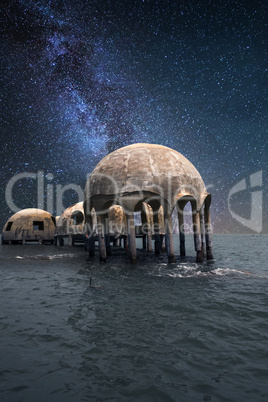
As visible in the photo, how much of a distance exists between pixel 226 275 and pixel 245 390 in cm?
1079

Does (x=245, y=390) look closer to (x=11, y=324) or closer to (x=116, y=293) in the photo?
(x=11, y=324)

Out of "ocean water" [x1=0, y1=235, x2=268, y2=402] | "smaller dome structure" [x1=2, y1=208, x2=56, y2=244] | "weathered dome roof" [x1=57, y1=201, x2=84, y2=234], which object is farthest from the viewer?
"smaller dome structure" [x1=2, y1=208, x2=56, y2=244]

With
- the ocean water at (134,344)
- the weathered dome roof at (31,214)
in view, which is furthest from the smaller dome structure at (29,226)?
the ocean water at (134,344)

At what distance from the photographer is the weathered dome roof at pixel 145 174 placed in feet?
55.0

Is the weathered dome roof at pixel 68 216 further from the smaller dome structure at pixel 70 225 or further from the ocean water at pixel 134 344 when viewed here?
the ocean water at pixel 134 344

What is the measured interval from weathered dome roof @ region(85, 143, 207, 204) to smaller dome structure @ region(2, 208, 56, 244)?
85.6 ft

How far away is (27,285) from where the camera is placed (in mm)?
11789

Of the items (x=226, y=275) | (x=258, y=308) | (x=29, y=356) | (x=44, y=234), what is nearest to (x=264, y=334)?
(x=258, y=308)

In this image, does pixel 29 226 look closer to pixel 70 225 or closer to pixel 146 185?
pixel 70 225

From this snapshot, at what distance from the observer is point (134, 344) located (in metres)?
5.50

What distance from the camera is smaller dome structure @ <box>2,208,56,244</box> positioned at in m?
41.2

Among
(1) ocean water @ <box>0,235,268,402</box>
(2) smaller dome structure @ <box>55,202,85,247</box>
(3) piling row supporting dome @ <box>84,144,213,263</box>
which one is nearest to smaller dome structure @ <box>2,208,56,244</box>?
(2) smaller dome structure @ <box>55,202,85,247</box>

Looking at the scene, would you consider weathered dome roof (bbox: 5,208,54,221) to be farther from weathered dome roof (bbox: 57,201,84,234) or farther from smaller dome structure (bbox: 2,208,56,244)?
weathered dome roof (bbox: 57,201,84,234)

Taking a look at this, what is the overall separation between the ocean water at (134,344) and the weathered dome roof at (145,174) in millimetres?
7395
